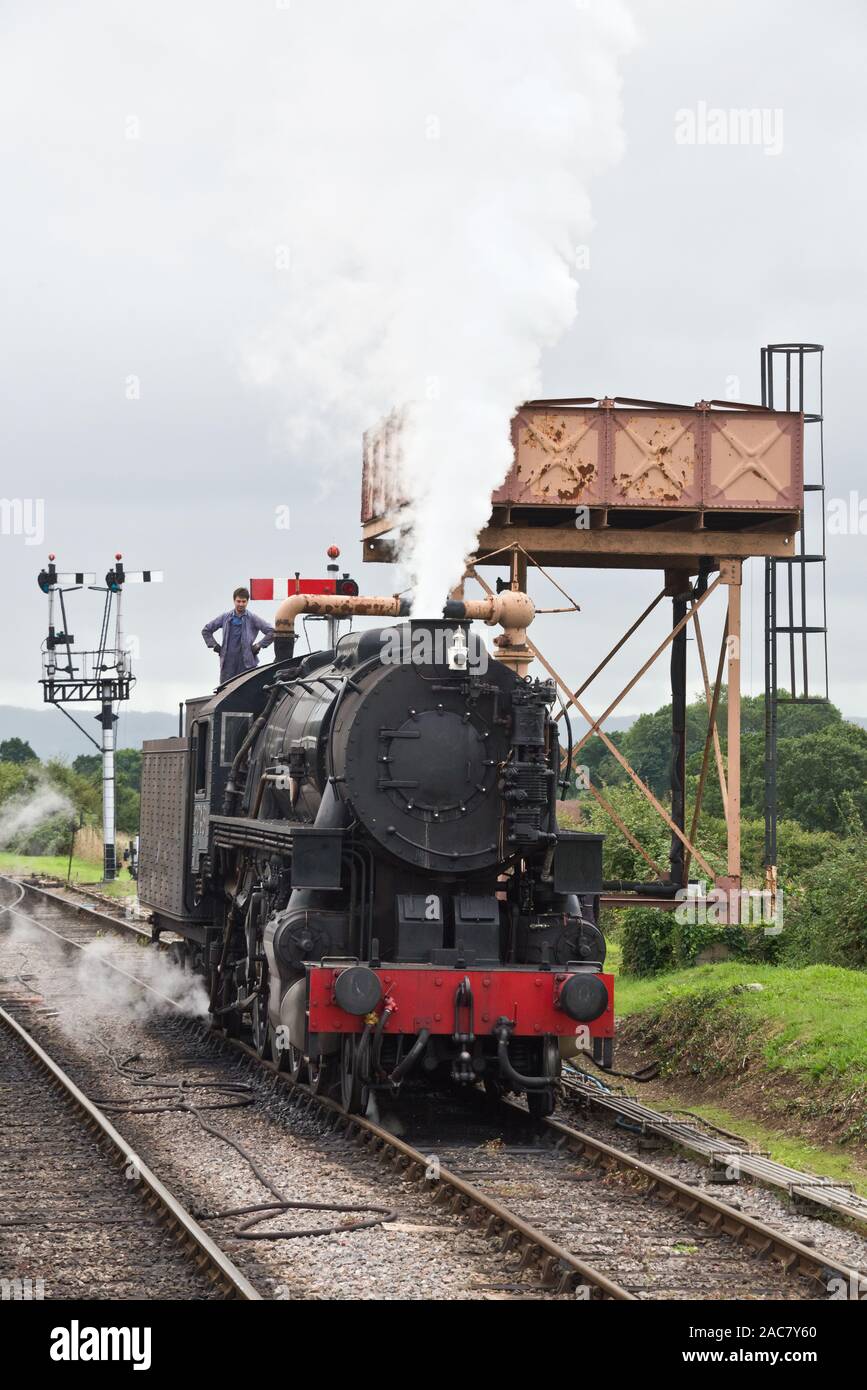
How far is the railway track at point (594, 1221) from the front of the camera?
7027 mm

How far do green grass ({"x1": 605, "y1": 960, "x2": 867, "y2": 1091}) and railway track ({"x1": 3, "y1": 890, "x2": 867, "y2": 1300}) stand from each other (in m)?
1.90

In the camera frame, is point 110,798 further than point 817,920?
Yes

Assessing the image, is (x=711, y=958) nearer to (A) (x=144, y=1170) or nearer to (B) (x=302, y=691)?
(B) (x=302, y=691)

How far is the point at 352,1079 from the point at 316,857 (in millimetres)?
1383

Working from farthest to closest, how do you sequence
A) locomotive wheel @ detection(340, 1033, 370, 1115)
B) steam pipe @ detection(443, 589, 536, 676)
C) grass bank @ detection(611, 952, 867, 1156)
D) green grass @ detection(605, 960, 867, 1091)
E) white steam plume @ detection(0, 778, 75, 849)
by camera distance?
white steam plume @ detection(0, 778, 75, 849)
steam pipe @ detection(443, 589, 536, 676)
green grass @ detection(605, 960, 867, 1091)
grass bank @ detection(611, 952, 867, 1156)
locomotive wheel @ detection(340, 1033, 370, 1115)

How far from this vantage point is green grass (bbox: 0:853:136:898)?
107 feet

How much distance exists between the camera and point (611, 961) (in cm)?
1892

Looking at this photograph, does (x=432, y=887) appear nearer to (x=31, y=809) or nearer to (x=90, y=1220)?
(x=90, y=1220)

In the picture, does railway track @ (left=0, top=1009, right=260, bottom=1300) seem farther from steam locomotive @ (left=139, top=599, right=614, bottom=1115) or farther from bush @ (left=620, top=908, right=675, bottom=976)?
bush @ (left=620, top=908, right=675, bottom=976)

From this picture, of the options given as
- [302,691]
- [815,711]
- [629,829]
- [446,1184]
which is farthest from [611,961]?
[815,711]

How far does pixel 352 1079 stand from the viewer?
10430mm

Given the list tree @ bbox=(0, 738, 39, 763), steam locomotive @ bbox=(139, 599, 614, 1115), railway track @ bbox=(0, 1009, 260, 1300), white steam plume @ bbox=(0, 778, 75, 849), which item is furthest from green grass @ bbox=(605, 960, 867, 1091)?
tree @ bbox=(0, 738, 39, 763)

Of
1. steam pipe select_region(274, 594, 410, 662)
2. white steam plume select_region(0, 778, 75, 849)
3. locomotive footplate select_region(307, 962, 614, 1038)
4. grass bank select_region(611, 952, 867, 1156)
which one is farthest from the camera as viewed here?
white steam plume select_region(0, 778, 75, 849)
